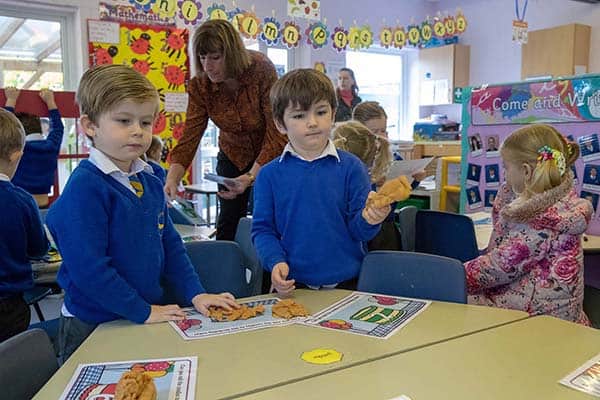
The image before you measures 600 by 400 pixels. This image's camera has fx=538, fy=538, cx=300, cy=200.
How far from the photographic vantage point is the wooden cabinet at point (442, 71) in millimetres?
7527

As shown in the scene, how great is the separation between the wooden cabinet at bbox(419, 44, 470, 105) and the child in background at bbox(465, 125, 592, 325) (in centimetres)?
571

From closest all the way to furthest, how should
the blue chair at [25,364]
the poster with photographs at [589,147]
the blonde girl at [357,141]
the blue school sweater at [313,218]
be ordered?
the blue chair at [25,364] < the blue school sweater at [313,218] < the blonde girl at [357,141] < the poster with photographs at [589,147]

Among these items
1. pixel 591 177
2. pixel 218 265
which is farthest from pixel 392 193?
pixel 591 177

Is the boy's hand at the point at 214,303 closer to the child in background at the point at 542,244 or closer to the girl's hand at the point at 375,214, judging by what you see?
the girl's hand at the point at 375,214

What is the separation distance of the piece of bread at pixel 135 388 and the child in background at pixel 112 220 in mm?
417

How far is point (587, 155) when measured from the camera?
2707mm

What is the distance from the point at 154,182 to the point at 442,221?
146 cm

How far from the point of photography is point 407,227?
2695 millimetres

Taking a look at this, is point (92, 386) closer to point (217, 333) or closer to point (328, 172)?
point (217, 333)

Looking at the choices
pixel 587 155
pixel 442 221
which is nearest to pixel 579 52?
pixel 587 155

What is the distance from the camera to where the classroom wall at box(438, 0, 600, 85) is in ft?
21.3

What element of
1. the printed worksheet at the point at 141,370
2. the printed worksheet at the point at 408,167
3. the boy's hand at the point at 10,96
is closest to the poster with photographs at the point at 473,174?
the printed worksheet at the point at 408,167

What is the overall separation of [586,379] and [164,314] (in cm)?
95

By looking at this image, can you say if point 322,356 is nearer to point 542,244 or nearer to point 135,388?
point 135,388
